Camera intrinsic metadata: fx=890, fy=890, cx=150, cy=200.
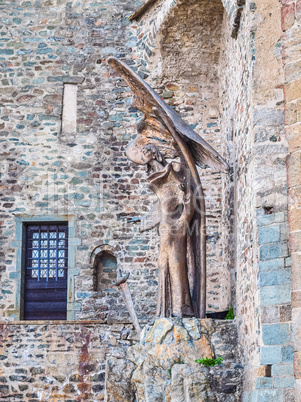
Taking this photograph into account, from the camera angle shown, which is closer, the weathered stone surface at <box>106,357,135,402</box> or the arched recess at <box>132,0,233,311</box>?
the weathered stone surface at <box>106,357,135,402</box>

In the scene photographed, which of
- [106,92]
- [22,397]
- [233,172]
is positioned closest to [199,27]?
[106,92]

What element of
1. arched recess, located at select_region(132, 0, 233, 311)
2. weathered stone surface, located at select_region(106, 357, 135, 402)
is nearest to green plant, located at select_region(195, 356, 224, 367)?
weathered stone surface, located at select_region(106, 357, 135, 402)

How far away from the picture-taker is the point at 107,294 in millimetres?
11656

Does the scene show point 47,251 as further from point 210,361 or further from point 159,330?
point 210,361

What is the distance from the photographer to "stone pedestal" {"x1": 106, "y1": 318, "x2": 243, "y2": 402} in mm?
8359

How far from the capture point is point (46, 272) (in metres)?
12.0

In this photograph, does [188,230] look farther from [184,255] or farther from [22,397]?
[22,397]

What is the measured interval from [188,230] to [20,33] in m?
4.93

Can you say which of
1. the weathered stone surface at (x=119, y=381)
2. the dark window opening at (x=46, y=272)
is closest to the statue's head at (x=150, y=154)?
the weathered stone surface at (x=119, y=381)

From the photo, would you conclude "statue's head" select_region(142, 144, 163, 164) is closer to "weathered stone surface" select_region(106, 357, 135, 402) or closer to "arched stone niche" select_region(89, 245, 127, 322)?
"weathered stone surface" select_region(106, 357, 135, 402)

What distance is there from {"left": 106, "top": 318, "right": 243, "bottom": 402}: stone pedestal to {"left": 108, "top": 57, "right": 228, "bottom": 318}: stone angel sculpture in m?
0.30

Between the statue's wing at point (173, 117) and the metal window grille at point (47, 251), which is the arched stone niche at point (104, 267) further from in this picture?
the statue's wing at point (173, 117)

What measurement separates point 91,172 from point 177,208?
3.19 m

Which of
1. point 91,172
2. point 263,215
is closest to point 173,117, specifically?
point 263,215
